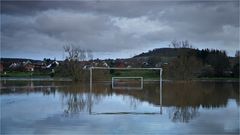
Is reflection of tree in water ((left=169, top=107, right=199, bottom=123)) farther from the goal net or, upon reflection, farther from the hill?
the hill

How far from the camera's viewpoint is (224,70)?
41.8 meters

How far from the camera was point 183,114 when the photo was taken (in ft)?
35.4

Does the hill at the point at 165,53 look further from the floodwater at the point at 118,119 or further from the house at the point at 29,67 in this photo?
the floodwater at the point at 118,119

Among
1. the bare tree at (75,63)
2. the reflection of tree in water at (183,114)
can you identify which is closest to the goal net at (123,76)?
the bare tree at (75,63)

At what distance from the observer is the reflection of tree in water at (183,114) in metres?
9.85

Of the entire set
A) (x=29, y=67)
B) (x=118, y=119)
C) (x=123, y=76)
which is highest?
(x=29, y=67)

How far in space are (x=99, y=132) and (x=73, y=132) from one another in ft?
1.62

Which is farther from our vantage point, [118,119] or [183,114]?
[183,114]

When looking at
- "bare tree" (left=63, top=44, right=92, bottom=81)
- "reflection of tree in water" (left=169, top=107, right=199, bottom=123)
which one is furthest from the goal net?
"reflection of tree in water" (left=169, top=107, right=199, bottom=123)

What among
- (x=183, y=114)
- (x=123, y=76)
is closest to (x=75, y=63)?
(x=123, y=76)

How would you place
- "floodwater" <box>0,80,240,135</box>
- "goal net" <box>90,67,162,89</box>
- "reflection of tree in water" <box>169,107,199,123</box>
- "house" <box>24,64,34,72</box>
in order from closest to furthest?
1. "floodwater" <box>0,80,240,135</box>
2. "reflection of tree in water" <box>169,107,199,123</box>
3. "goal net" <box>90,67,162,89</box>
4. "house" <box>24,64,34,72</box>

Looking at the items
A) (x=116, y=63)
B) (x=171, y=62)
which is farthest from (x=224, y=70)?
(x=116, y=63)

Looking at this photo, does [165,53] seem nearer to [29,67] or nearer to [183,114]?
[29,67]

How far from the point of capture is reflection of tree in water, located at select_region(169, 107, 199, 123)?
32.3 ft
